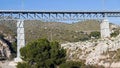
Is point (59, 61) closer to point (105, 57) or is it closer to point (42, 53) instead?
point (42, 53)

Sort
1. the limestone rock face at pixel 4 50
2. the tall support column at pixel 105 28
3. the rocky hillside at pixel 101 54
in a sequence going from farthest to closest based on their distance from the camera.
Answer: the limestone rock face at pixel 4 50, the tall support column at pixel 105 28, the rocky hillside at pixel 101 54

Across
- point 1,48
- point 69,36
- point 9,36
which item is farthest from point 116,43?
point 69,36

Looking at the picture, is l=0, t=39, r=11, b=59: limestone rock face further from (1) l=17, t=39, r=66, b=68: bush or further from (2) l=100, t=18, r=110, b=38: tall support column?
(1) l=17, t=39, r=66, b=68: bush

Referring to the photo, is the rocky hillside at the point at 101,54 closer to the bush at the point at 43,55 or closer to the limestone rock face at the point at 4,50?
the bush at the point at 43,55

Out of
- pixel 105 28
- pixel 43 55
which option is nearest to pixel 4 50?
pixel 105 28

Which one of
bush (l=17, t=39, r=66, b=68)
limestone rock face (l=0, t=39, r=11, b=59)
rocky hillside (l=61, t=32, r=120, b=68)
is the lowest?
limestone rock face (l=0, t=39, r=11, b=59)

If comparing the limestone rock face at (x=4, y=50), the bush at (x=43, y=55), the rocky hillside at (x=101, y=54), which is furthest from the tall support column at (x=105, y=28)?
the bush at (x=43, y=55)

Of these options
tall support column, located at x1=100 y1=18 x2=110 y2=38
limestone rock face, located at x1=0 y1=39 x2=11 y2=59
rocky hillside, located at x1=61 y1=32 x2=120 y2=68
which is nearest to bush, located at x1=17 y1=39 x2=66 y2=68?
rocky hillside, located at x1=61 y1=32 x2=120 y2=68

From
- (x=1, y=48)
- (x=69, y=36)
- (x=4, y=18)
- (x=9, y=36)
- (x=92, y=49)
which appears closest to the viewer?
(x=92, y=49)

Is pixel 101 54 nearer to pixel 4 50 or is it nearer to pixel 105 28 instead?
pixel 105 28

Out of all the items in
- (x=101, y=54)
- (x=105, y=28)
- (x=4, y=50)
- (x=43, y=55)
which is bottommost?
(x=4, y=50)

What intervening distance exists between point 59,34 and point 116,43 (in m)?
100

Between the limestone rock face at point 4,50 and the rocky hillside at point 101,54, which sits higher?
the rocky hillside at point 101,54

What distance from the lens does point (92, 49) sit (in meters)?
67.7
